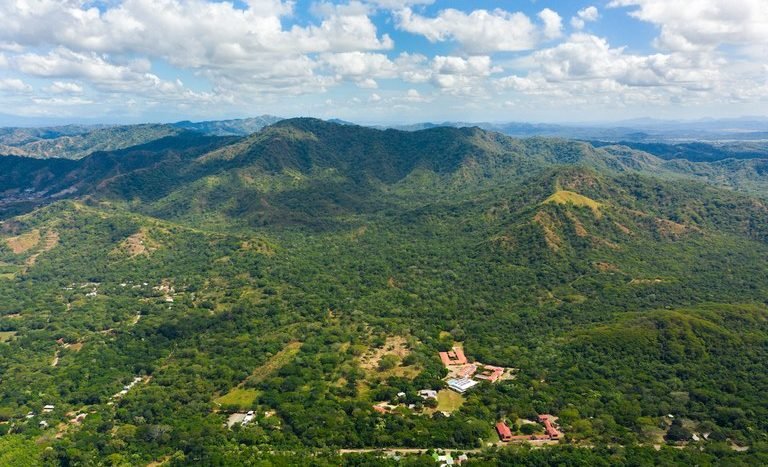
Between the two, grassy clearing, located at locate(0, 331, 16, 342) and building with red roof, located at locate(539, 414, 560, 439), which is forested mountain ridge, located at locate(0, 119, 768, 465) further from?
grassy clearing, located at locate(0, 331, 16, 342)

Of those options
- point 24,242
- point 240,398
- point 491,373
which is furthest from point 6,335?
point 491,373

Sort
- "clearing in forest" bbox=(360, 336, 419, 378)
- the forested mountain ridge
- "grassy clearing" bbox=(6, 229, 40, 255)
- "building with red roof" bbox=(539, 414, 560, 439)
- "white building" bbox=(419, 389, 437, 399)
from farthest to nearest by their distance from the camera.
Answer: "grassy clearing" bbox=(6, 229, 40, 255) < "clearing in forest" bbox=(360, 336, 419, 378) < "white building" bbox=(419, 389, 437, 399) < "building with red roof" bbox=(539, 414, 560, 439) < the forested mountain ridge

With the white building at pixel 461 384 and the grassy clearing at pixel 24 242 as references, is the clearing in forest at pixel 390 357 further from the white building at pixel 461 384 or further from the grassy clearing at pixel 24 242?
the grassy clearing at pixel 24 242

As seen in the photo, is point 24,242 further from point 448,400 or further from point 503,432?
point 503,432

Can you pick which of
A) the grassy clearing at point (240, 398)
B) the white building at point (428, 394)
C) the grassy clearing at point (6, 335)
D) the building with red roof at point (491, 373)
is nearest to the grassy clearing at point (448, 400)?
the white building at point (428, 394)

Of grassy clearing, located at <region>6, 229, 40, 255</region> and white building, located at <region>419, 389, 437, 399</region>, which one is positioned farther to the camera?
grassy clearing, located at <region>6, 229, 40, 255</region>

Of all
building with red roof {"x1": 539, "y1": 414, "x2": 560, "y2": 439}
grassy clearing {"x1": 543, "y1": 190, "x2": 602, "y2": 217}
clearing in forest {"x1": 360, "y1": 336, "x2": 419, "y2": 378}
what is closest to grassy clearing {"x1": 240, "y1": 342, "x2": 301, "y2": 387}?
clearing in forest {"x1": 360, "y1": 336, "x2": 419, "y2": 378}

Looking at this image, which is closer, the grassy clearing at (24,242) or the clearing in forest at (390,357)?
the clearing in forest at (390,357)
